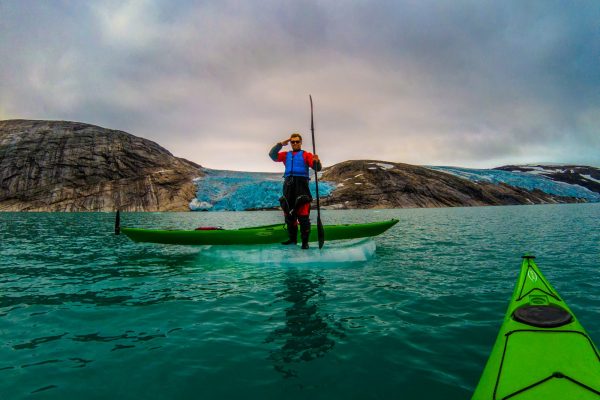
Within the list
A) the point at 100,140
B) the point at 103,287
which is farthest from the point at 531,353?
the point at 100,140

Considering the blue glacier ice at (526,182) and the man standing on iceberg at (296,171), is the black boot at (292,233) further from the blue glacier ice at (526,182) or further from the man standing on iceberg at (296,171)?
the blue glacier ice at (526,182)

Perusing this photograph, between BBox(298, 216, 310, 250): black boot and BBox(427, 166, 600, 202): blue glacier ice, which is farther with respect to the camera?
BBox(427, 166, 600, 202): blue glacier ice

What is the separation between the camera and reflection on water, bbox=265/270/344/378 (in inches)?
183

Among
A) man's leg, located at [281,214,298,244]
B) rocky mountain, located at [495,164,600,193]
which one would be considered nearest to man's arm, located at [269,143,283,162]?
man's leg, located at [281,214,298,244]

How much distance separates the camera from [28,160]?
88.0m

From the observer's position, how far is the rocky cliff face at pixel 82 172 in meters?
83.0

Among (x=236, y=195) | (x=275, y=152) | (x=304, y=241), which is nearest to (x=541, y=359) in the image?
(x=275, y=152)

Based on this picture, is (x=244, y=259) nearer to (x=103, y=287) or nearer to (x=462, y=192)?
(x=103, y=287)

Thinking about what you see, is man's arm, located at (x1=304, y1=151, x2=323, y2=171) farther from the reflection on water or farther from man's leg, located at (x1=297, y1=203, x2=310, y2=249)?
the reflection on water

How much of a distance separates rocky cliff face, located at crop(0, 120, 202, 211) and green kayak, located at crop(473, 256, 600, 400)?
8456 cm

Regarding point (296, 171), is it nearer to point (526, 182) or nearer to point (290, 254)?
point (290, 254)

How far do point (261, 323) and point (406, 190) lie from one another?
97.2 metres

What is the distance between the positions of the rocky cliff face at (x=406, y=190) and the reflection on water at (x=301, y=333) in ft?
266

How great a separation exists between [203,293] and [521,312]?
646cm
